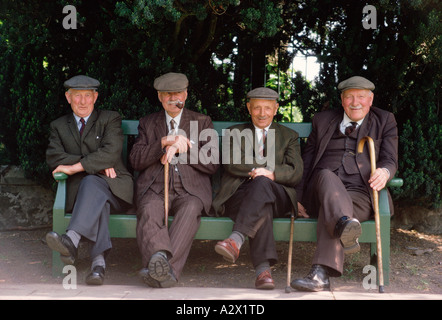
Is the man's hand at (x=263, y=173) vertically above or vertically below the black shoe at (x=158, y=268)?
above

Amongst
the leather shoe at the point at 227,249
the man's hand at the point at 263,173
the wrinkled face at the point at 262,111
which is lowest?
the leather shoe at the point at 227,249

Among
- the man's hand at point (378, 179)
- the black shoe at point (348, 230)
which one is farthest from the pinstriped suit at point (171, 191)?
the man's hand at point (378, 179)

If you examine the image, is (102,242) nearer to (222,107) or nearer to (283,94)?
(222,107)

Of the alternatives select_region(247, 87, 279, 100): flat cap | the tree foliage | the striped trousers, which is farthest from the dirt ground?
select_region(247, 87, 279, 100): flat cap

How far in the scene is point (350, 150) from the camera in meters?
4.75

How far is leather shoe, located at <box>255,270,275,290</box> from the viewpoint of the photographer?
13.5 feet

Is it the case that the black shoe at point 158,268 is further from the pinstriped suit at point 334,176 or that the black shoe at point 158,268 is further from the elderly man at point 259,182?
the pinstriped suit at point 334,176

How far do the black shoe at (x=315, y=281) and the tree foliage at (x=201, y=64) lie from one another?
1.80 m

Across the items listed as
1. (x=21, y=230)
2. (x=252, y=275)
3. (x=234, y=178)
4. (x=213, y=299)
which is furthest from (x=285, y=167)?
(x=21, y=230)

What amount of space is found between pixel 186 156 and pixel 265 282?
1312 millimetres

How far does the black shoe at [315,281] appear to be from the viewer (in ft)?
13.0

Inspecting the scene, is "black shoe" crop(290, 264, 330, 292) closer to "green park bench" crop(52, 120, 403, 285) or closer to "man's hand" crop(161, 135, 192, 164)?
"green park bench" crop(52, 120, 403, 285)

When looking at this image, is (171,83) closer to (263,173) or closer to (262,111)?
(262,111)

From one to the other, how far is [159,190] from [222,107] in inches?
63.6
